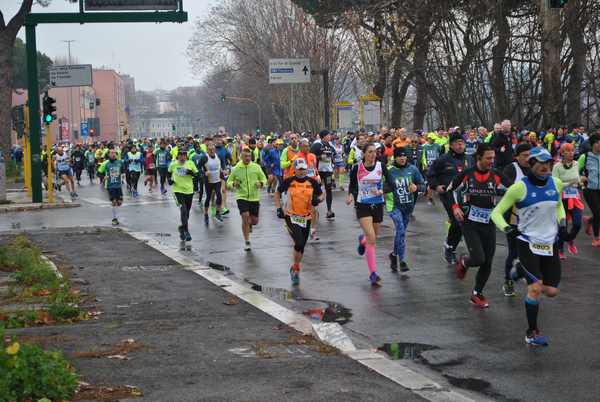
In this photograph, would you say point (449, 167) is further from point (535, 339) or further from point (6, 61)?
point (6, 61)

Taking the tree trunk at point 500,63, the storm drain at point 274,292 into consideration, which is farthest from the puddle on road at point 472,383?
the tree trunk at point 500,63

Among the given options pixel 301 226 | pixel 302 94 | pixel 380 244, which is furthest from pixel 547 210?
pixel 302 94

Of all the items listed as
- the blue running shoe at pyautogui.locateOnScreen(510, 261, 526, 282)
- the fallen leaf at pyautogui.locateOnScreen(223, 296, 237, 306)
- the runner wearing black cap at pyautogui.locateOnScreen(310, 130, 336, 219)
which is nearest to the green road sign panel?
the runner wearing black cap at pyautogui.locateOnScreen(310, 130, 336, 219)

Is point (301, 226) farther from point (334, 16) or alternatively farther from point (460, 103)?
point (334, 16)

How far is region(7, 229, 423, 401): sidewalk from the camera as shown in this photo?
6.96 meters

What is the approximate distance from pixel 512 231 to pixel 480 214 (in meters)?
1.01

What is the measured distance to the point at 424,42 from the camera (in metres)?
34.7

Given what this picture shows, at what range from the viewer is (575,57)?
3122 centimetres

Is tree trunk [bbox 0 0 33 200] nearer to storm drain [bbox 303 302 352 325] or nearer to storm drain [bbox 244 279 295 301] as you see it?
storm drain [bbox 244 279 295 301]

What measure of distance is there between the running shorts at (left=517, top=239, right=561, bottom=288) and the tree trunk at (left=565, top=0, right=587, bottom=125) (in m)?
22.3

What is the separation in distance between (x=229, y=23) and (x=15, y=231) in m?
46.9

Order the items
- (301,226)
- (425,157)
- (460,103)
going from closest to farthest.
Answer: (301,226) < (425,157) < (460,103)

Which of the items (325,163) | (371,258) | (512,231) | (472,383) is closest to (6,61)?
Answer: (325,163)

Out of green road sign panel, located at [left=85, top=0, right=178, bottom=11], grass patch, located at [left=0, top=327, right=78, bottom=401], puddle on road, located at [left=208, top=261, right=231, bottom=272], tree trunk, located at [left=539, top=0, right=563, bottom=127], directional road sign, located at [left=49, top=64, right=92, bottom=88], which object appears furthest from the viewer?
directional road sign, located at [left=49, top=64, right=92, bottom=88]
